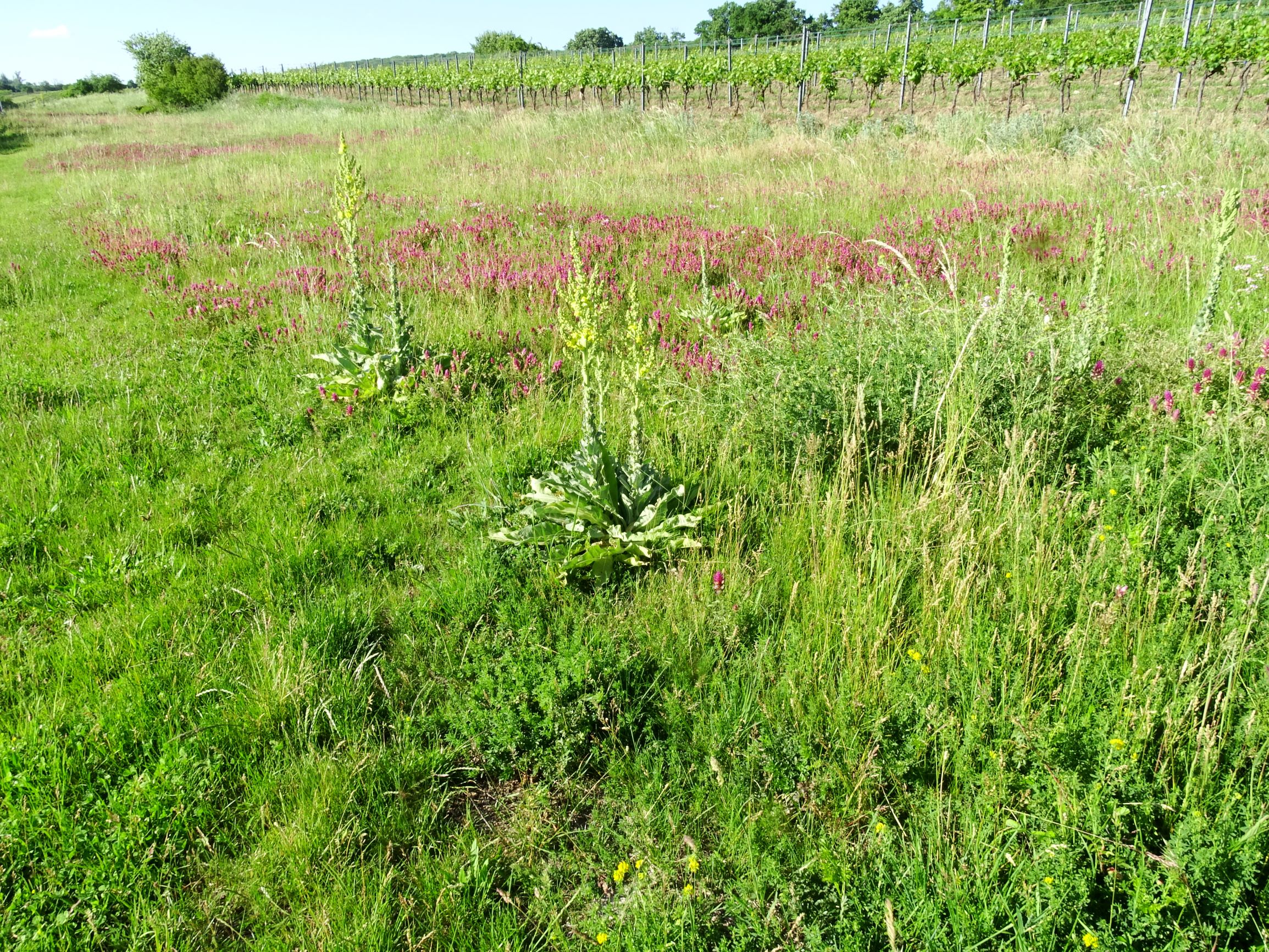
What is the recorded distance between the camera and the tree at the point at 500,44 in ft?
281

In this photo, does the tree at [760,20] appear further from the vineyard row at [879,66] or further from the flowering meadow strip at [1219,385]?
the flowering meadow strip at [1219,385]

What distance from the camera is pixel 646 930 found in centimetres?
180

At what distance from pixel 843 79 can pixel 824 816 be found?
133 ft

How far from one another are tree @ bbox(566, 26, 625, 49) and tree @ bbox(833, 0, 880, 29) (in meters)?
31.2

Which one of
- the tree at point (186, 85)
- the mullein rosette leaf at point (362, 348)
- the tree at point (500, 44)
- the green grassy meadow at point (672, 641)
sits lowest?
the green grassy meadow at point (672, 641)

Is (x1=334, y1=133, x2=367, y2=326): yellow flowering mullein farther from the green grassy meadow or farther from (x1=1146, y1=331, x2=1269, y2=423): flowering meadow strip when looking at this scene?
(x1=1146, y1=331, x2=1269, y2=423): flowering meadow strip

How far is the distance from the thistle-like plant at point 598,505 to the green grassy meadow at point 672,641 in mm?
120

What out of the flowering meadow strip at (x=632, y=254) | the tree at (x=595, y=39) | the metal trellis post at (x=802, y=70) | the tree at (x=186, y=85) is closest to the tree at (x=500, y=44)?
the tree at (x=595, y=39)

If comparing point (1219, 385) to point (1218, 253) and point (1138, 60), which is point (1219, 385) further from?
point (1138, 60)

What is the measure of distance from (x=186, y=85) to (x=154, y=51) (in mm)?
18819

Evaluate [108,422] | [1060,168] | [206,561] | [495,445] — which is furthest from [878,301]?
[1060,168]

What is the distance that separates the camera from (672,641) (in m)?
2.76

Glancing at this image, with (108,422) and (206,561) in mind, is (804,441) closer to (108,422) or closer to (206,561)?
(206,561)

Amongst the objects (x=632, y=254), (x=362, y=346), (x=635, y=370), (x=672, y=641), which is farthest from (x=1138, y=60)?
(x=672, y=641)
